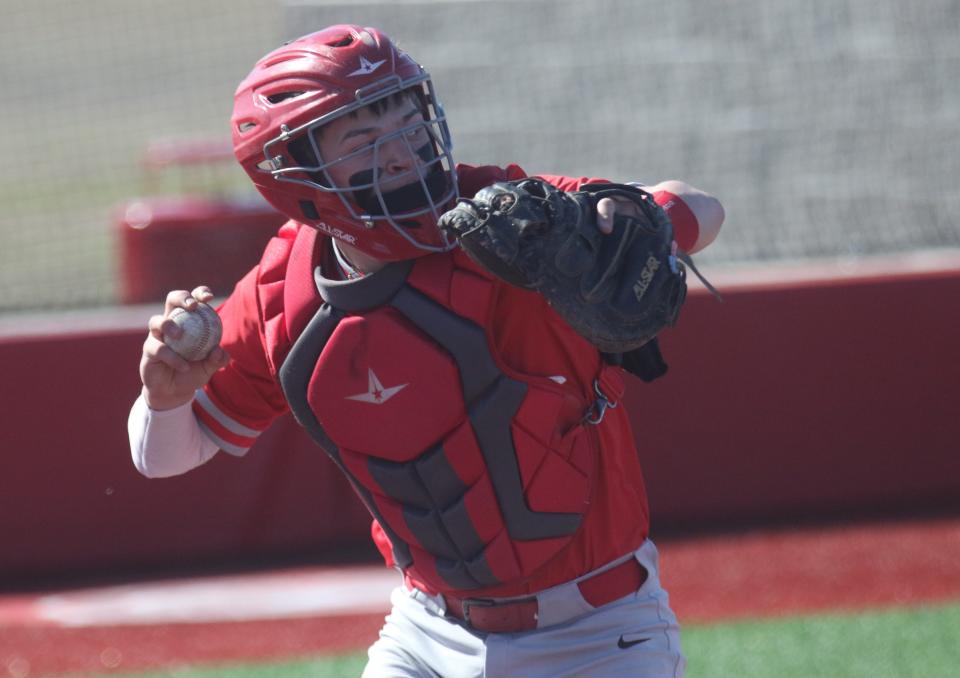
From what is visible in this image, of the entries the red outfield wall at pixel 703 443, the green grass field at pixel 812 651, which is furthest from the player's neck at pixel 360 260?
the red outfield wall at pixel 703 443

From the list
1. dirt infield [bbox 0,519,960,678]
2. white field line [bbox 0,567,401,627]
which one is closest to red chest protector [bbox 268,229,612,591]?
dirt infield [bbox 0,519,960,678]

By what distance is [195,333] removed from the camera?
8.55 ft

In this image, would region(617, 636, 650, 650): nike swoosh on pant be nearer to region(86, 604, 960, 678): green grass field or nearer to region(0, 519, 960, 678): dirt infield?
region(86, 604, 960, 678): green grass field

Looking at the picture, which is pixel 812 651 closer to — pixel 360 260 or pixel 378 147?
pixel 360 260

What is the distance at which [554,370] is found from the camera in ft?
8.39

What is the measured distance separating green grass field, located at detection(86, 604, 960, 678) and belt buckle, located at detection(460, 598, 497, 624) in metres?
2.06

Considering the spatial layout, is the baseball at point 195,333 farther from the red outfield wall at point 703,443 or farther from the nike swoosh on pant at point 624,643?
the red outfield wall at point 703,443

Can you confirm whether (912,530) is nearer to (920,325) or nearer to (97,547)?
(920,325)

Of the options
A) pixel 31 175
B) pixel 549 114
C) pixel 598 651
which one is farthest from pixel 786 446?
pixel 31 175

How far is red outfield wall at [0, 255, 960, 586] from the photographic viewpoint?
582 cm

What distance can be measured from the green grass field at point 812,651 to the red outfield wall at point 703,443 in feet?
3.43

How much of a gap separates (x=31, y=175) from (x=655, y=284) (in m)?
13.6

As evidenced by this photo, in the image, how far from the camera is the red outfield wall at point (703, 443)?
5.82 metres

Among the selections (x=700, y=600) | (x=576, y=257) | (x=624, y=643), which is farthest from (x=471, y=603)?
(x=700, y=600)
